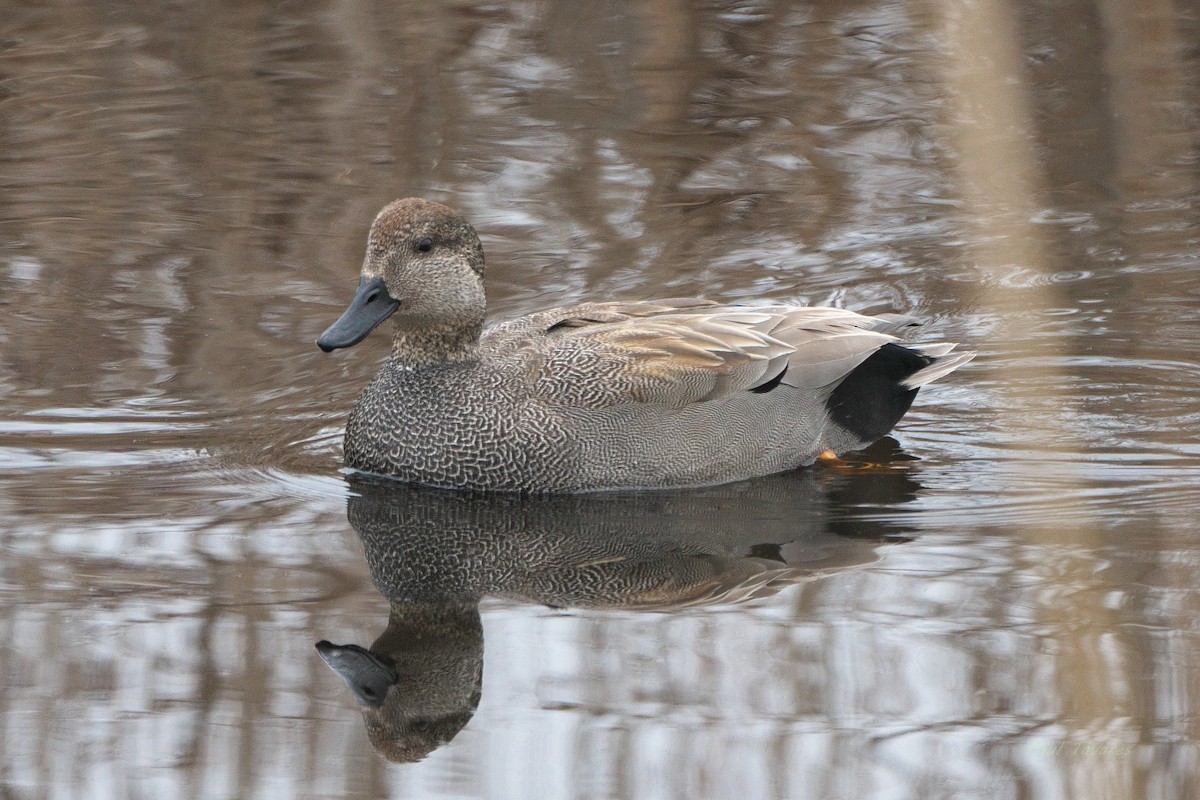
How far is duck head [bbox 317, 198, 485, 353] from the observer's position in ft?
21.6

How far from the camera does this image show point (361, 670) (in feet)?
15.6

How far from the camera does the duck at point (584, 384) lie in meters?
6.54

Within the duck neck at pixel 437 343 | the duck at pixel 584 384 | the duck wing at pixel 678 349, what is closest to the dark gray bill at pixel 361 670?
the duck at pixel 584 384

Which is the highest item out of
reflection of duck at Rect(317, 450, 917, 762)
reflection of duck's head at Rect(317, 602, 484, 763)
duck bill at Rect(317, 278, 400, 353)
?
duck bill at Rect(317, 278, 400, 353)

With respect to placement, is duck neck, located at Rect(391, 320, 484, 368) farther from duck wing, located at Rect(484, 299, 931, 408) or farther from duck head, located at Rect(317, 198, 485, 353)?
duck wing, located at Rect(484, 299, 931, 408)

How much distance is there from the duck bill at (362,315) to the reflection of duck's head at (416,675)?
58.0 inches

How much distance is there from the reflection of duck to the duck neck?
0.55 meters

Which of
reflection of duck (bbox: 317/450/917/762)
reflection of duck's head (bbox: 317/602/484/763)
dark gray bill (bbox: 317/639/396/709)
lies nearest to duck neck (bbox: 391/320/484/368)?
reflection of duck (bbox: 317/450/917/762)

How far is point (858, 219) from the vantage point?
967 cm

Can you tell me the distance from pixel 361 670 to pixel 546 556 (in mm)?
1196

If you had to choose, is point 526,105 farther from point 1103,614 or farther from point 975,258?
point 1103,614

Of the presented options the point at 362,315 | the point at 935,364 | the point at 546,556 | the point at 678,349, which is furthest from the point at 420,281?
the point at 935,364

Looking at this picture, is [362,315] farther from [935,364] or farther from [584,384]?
[935,364]

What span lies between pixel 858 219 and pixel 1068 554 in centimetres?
438
